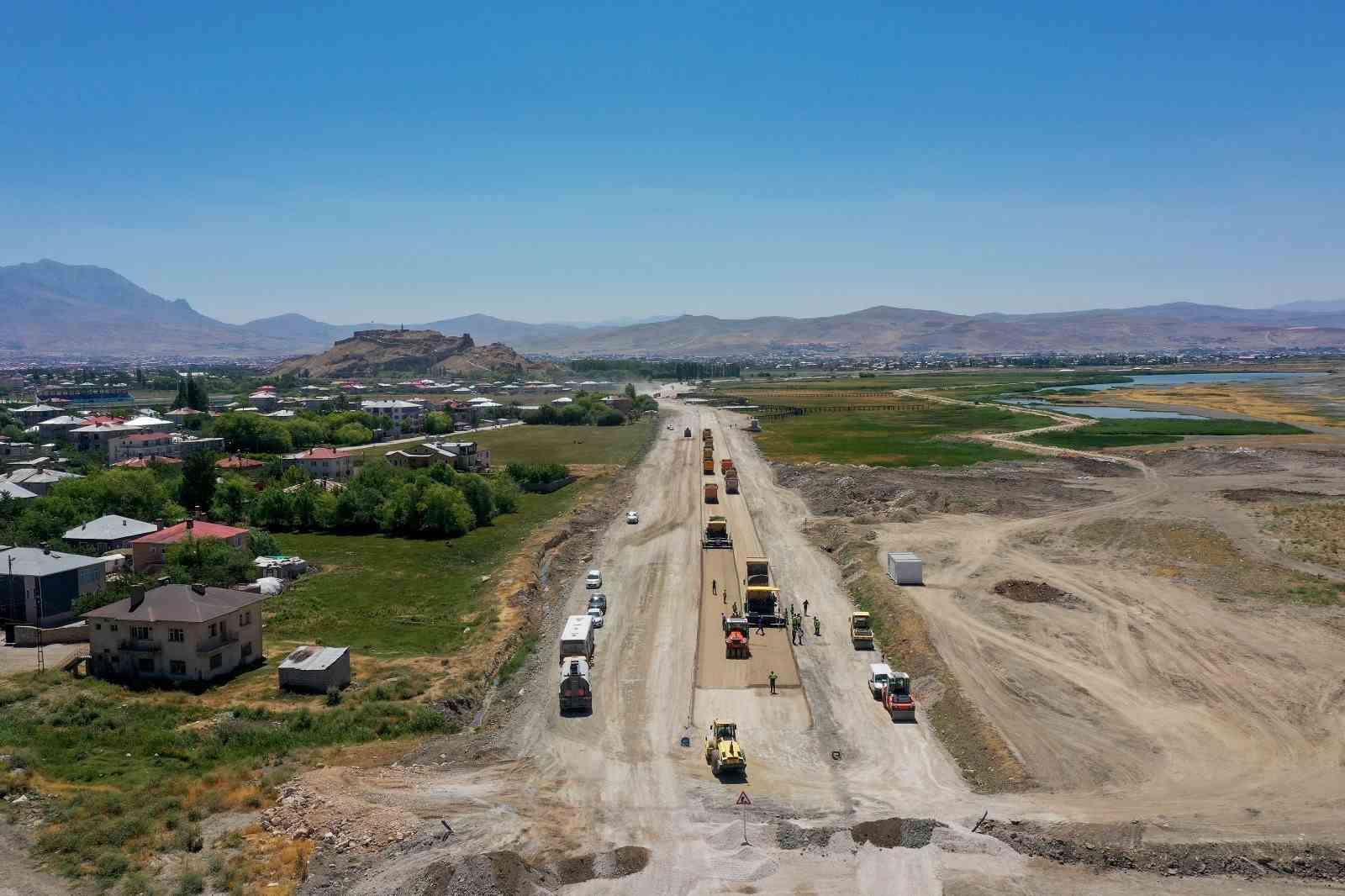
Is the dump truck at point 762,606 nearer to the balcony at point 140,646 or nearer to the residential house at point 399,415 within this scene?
the balcony at point 140,646

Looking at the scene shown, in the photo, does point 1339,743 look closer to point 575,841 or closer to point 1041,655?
point 1041,655

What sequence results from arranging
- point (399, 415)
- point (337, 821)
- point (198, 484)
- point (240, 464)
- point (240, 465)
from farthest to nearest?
1. point (399, 415)
2. point (240, 464)
3. point (240, 465)
4. point (198, 484)
5. point (337, 821)

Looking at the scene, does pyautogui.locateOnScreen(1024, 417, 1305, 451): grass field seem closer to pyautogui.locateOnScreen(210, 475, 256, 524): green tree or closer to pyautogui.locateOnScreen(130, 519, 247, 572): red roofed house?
pyautogui.locateOnScreen(210, 475, 256, 524): green tree

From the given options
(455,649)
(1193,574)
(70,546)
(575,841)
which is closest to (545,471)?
(70,546)

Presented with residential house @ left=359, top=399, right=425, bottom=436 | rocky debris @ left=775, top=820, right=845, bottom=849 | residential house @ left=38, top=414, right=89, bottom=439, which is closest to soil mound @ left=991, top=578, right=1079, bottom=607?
rocky debris @ left=775, top=820, right=845, bottom=849

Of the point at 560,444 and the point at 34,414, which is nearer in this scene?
the point at 560,444

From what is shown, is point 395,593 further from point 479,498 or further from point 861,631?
point 861,631

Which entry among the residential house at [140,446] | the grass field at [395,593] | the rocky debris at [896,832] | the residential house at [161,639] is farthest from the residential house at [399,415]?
the rocky debris at [896,832]

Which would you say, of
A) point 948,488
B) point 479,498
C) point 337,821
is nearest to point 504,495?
point 479,498
